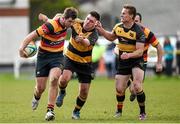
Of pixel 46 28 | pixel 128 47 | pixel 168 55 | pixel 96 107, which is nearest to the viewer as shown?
pixel 46 28

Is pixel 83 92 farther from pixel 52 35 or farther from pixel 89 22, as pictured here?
pixel 89 22

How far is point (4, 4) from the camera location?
5281 cm

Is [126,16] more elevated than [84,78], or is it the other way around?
[126,16]

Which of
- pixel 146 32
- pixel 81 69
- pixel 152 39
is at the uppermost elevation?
pixel 146 32

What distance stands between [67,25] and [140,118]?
261 cm

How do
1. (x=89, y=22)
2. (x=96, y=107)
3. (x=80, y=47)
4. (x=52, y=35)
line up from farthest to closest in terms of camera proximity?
1. (x=96, y=107)
2. (x=80, y=47)
3. (x=52, y=35)
4. (x=89, y=22)

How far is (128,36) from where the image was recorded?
1767 cm

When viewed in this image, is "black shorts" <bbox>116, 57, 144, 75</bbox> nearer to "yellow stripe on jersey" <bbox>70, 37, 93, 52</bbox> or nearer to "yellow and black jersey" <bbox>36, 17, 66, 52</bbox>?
"yellow stripe on jersey" <bbox>70, 37, 93, 52</bbox>

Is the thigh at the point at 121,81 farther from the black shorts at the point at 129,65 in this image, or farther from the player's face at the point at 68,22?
the player's face at the point at 68,22

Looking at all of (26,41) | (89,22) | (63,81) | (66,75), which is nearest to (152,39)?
(89,22)

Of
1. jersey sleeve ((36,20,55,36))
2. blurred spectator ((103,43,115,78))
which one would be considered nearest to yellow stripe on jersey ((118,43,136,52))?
jersey sleeve ((36,20,55,36))

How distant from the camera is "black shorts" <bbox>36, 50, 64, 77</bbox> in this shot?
17875 millimetres

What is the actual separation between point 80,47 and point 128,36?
1.10 metres

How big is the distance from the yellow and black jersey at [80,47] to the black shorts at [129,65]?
74 cm
